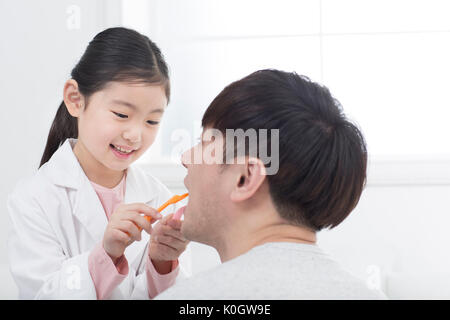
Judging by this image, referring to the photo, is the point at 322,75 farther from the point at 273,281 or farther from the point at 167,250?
the point at 273,281

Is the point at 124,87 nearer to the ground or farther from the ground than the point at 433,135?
farther from the ground

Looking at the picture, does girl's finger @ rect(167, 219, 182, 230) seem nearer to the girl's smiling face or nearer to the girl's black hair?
the girl's smiling face

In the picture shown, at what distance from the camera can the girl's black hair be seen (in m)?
1.04

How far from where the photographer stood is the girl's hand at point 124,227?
87 centimetres

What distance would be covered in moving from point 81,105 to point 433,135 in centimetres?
116

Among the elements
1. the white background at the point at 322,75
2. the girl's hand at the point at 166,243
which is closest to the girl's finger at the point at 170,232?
the girl's hand at the point at 166,243

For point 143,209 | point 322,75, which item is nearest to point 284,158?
point 143,209

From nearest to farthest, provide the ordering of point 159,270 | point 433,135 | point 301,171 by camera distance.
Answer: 1. point 301,171
2. point 159,270
3. point 433,135

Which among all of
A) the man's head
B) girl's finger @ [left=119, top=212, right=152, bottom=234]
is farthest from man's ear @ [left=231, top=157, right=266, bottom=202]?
girl's finger @ [left=119, top=212, right=152, bottom=234]

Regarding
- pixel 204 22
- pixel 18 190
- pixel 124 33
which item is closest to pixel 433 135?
pixel 204 22

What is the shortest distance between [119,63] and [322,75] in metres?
0.89

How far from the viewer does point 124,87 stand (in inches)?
40.1
